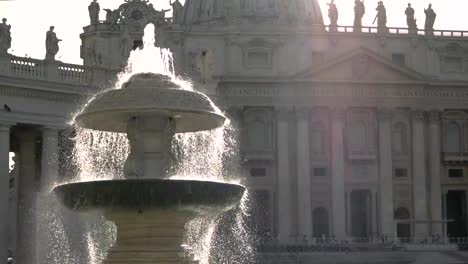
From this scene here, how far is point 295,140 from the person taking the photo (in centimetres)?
7962

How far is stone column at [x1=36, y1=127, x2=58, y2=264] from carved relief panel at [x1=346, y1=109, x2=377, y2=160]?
33110 mm

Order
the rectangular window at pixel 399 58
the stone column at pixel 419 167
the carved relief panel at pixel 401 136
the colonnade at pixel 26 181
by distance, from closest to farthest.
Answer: the colonnade at pixel 26 181 → the stone column at pixel 419 167 → the carved relief panel at pixel 401 136 → the rectangular window at pixel 399 58

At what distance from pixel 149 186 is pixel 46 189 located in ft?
103

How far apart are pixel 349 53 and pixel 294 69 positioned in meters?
4.29

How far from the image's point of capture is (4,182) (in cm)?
5069

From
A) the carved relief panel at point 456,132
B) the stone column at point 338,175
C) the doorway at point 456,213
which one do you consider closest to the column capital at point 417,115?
the carved relief panel at point 456,132

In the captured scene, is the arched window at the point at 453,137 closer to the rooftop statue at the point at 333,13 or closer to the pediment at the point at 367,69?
the pediment at the point at 367,69

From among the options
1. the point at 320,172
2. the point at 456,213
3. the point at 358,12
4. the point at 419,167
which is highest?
the point at 358,12

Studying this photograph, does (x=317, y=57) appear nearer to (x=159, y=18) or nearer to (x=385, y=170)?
(x=385, y=170)

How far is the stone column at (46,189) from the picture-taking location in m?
50.0

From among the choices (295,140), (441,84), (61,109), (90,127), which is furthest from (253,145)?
(90,127)

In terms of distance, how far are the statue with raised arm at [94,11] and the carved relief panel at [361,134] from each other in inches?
796

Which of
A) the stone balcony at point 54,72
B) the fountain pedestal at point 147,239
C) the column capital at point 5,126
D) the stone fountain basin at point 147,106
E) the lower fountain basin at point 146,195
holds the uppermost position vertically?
the stone balcony at point 54,72

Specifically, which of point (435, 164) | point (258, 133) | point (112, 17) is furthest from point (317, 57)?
point (112, 17)
